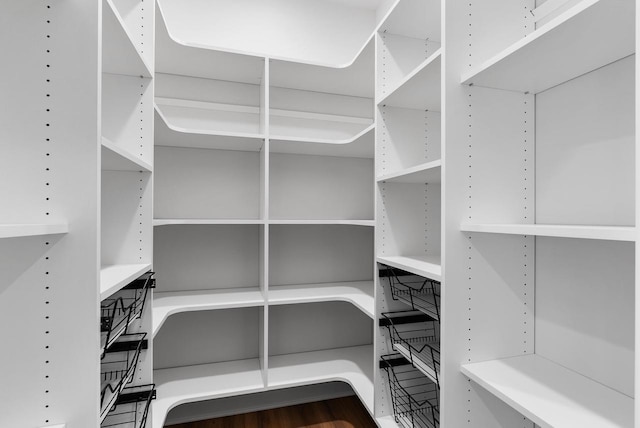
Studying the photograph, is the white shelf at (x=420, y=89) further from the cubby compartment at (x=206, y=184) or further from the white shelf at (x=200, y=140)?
the cubby compartment at (x=206, y=184)

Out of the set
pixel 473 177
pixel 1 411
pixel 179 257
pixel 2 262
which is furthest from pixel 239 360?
pixel 473 177

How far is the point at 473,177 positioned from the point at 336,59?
1.60 m

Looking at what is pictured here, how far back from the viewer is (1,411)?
71 centimetres

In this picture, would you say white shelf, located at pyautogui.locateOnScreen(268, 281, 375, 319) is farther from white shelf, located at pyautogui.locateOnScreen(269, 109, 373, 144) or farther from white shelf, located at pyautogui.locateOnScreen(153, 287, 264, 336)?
white shelf, located at pyautogui.locateOnScreen(269, 109, 373, 144)

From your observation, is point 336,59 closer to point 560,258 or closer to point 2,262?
point 560,258

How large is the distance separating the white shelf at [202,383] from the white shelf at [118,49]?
1.53 meters

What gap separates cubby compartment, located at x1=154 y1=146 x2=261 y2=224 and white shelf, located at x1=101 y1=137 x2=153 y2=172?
0.66 meters

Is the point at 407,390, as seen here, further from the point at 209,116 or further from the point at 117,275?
the point at 209,116

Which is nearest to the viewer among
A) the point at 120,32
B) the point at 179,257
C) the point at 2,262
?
the point at 2,262

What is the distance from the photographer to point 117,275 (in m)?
1.12

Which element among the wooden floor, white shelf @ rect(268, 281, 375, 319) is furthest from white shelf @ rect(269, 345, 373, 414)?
white shelf @ rect(268, 281, 375, 319)

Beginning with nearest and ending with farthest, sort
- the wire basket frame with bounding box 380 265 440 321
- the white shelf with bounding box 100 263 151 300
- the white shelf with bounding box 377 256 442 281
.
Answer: the white shelf with bounding box 100 263 151 300 → the white shelf with bounding box 377 256 442 281 → the wire basket frame with bounding box 380 265 440 321

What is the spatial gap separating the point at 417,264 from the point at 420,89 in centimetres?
74

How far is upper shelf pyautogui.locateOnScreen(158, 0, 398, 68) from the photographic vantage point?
201 centimetres
